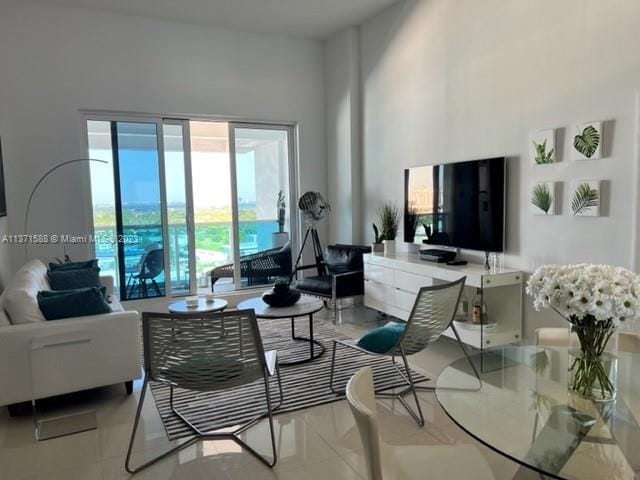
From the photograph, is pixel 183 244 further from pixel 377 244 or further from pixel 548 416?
pixel 548 416

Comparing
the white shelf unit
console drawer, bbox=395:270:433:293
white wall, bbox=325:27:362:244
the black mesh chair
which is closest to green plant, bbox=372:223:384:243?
the white shelf unit

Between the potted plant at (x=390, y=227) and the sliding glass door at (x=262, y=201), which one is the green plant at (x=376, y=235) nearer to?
the potted plant at (x=390, y=227)

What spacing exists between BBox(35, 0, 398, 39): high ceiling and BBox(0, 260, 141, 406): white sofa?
335 cm

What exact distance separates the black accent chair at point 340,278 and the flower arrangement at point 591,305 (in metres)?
3.46

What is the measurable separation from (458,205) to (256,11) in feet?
10.4

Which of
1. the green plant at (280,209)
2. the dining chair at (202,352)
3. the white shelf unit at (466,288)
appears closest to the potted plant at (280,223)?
the green plant at (280,209)

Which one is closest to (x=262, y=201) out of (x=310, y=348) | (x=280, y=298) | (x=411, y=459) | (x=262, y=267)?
(x=262, y=267)

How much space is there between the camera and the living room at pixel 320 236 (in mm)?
2012

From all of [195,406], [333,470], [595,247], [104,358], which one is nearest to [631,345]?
[595,247]

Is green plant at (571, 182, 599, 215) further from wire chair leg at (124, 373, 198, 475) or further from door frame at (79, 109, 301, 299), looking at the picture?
door frame at (79, 109, 301, 299)

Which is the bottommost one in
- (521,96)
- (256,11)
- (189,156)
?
(189,156)

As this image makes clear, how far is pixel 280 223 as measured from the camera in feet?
21.6

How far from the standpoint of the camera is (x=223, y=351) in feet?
8.29

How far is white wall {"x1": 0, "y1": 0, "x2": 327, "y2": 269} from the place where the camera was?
16.3 ft
